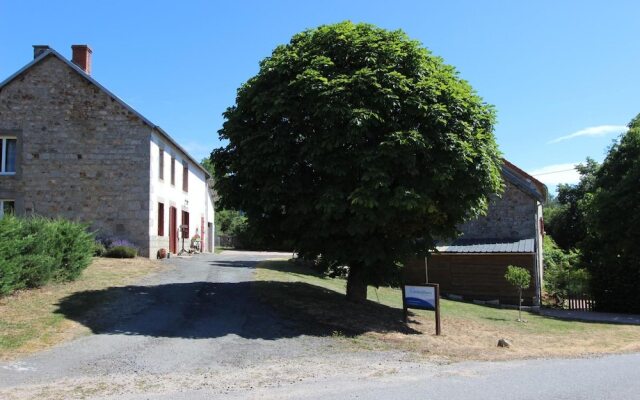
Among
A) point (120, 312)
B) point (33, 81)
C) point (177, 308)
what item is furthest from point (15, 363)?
point (33, 81)

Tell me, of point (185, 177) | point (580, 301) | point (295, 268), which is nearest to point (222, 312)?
point (295, 268)

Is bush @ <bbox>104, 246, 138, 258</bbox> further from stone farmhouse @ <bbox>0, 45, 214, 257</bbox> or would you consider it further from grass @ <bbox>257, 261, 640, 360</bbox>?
grass @ <bbox>257, 261, 640, 360</bbox>

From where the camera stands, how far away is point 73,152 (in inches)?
861

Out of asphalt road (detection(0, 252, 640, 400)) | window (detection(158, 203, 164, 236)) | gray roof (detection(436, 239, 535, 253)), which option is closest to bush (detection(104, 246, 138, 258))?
window (detection(158, 203, 164, 236))

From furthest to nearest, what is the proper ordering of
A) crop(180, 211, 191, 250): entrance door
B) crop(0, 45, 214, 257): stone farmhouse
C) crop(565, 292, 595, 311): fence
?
crop(180, 211, 191, 250): entrance door < crop(565, 292, 595, 311): fence < crop(0, 45, 214, 257): stone farmhouse

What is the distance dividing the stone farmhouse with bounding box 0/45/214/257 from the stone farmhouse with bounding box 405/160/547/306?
13923 millimetres

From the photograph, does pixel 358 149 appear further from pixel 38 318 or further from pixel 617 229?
pixel 617 229

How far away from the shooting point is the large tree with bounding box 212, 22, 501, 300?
11812 mm

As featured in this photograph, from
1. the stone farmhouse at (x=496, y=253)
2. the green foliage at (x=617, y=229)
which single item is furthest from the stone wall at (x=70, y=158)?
the green foliage at (x=617, y=229)

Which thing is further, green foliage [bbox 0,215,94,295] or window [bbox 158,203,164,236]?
window [bbox 158,203,164,236]

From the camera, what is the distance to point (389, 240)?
13.4 m

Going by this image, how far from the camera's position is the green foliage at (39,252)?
11047mm

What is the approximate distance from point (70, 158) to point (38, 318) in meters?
12.8

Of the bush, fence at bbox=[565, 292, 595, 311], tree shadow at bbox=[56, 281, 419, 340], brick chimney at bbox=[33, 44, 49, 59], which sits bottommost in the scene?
fence at bbox=[565, 292, 595, 311]
